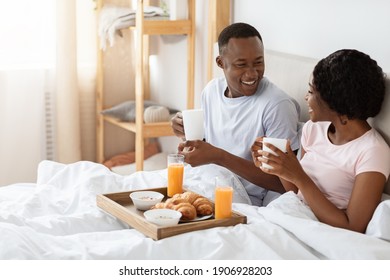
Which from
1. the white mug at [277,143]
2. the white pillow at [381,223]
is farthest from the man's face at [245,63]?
Result: the white pillow at [381,223]

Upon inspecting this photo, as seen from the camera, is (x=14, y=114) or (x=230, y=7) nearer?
(x=230, y=7)

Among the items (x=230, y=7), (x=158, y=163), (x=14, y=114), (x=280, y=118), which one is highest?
(x=230, y=7)

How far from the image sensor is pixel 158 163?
3932mm

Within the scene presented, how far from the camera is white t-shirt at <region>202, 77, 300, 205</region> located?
2391mm

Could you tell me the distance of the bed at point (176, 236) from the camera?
1691 mm

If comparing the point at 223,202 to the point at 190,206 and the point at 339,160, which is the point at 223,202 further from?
the point at 339,160

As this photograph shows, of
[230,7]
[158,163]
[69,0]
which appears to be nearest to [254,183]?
[230,7]

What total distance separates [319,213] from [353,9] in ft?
2.94

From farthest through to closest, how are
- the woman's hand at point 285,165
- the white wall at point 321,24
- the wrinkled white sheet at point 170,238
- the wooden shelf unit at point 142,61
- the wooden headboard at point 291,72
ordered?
1. the wooden shelf unit at point 142,61
2. the wooden headboard at point 291,72
3. the white wall at point 321,24
4. the woman's hand at point 285,165
5. the wrinkled white sheet at point 170,238

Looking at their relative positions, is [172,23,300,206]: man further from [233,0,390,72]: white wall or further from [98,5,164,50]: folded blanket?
[98,5,164,50]: folded blanket

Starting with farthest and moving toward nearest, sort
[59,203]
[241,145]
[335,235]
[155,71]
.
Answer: [155,71] < [241,145] < [59,203] < [335,235]

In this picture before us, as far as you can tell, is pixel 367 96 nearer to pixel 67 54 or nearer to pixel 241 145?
pixel 241 145

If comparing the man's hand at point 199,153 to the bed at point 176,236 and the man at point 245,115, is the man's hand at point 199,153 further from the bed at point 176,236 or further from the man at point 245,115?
the bed at point 176,236

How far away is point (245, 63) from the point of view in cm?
247
